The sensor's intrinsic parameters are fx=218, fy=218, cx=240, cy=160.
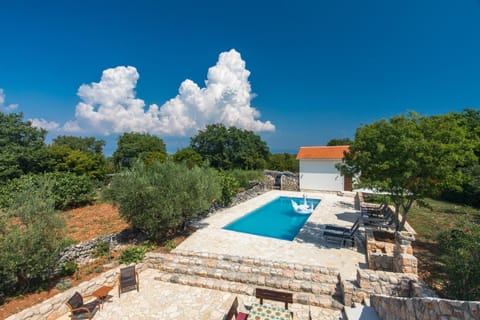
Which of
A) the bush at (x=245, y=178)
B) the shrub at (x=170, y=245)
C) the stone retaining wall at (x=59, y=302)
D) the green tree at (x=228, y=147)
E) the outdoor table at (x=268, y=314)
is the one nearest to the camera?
the outdoor table at (x=268, y=314)

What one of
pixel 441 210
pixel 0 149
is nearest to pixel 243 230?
pixel 441 210

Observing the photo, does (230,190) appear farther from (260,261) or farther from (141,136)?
(141,136)

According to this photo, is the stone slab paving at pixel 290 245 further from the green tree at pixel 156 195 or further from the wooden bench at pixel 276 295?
the wooden bench at pixel 276 295

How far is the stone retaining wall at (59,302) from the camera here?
5273 millimetres

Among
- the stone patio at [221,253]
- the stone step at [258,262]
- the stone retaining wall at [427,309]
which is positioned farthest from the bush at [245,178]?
the stone retaining wall at [427,309]

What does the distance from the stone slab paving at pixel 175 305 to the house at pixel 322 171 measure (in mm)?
19163

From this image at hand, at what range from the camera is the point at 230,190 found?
54.6ft

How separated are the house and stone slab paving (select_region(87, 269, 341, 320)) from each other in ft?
62.9

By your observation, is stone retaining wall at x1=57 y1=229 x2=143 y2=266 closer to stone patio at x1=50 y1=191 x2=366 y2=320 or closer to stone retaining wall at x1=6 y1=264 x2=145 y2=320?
stone retaining wall at x1=6 y1=264 x2=145 y2=320

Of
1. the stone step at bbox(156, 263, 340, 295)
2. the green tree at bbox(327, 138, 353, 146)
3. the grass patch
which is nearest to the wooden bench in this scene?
the stone step at bbox(156, 263, 340, 295)

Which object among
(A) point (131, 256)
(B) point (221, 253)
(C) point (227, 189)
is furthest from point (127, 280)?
(C) point (227, 189)

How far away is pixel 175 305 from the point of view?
6109mm

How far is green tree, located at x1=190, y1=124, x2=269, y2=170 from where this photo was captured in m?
31.7

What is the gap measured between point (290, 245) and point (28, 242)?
895cm
